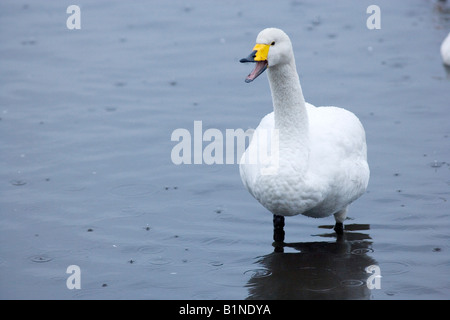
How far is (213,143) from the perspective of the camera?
10.3 m

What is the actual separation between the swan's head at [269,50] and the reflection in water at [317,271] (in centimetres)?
180

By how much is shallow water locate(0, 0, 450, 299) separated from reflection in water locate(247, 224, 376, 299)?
0.7 inches

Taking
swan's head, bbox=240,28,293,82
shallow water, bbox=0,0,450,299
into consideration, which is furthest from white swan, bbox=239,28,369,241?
shallow water, bbox=0,0,450,299

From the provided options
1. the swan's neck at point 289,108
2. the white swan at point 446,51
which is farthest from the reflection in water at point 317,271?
the white swan at point 446,51

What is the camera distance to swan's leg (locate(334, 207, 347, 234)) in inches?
319

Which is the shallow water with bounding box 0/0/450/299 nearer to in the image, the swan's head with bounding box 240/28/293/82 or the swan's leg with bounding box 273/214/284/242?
the swan's leg with bounding box 273/214/284/242

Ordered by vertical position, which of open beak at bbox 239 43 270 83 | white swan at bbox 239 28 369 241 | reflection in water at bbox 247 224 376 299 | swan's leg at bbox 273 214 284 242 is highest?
open beak at bbox 239 43 270 83

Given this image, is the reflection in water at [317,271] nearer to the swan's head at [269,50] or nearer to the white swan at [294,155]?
the white swan at [294,155]

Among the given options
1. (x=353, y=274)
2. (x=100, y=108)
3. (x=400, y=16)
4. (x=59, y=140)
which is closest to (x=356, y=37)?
(x=400, y=16)

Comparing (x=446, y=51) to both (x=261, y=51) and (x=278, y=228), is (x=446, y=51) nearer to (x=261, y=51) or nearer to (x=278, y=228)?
(x=278, y=228)

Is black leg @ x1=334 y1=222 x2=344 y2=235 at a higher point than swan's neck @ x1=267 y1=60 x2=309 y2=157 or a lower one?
lower

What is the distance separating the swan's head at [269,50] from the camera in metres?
7.05

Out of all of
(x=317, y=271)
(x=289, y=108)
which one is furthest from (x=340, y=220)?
(x=289, y=108)

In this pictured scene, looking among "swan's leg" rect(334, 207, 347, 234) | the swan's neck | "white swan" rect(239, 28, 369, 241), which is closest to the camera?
"white swan" rect(239, 28, 369, 241)
